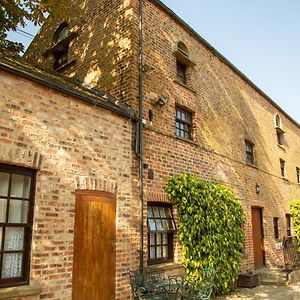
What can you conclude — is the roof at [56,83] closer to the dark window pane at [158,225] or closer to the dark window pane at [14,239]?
the dark window pane at [14,239]

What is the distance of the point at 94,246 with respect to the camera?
6539mm

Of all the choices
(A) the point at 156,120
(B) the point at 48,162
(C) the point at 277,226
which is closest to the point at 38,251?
(B) the point at 48,162

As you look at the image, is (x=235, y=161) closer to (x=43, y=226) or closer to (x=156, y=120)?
(x=156, y=120)

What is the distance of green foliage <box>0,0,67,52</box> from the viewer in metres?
8.66

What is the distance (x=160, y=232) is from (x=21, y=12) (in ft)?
24.5

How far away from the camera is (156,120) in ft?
29.1

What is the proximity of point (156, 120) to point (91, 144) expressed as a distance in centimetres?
258

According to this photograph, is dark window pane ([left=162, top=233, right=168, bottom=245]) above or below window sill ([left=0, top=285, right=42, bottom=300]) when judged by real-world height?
above

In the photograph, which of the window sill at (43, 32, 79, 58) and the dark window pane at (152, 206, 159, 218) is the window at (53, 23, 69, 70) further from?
the dark window pane at (152, 206, 159, 218)

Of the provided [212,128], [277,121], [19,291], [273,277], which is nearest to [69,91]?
[19,291]

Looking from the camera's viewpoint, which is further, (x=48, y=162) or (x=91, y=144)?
(x=91, y=144)

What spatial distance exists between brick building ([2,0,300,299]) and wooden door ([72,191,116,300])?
9.8 inches

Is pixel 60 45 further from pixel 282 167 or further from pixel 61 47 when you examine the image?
pixel 282 167

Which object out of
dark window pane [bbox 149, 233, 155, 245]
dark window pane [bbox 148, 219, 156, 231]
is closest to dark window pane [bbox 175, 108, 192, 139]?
dark window pane [bbox 148, 219, 156, 231]
